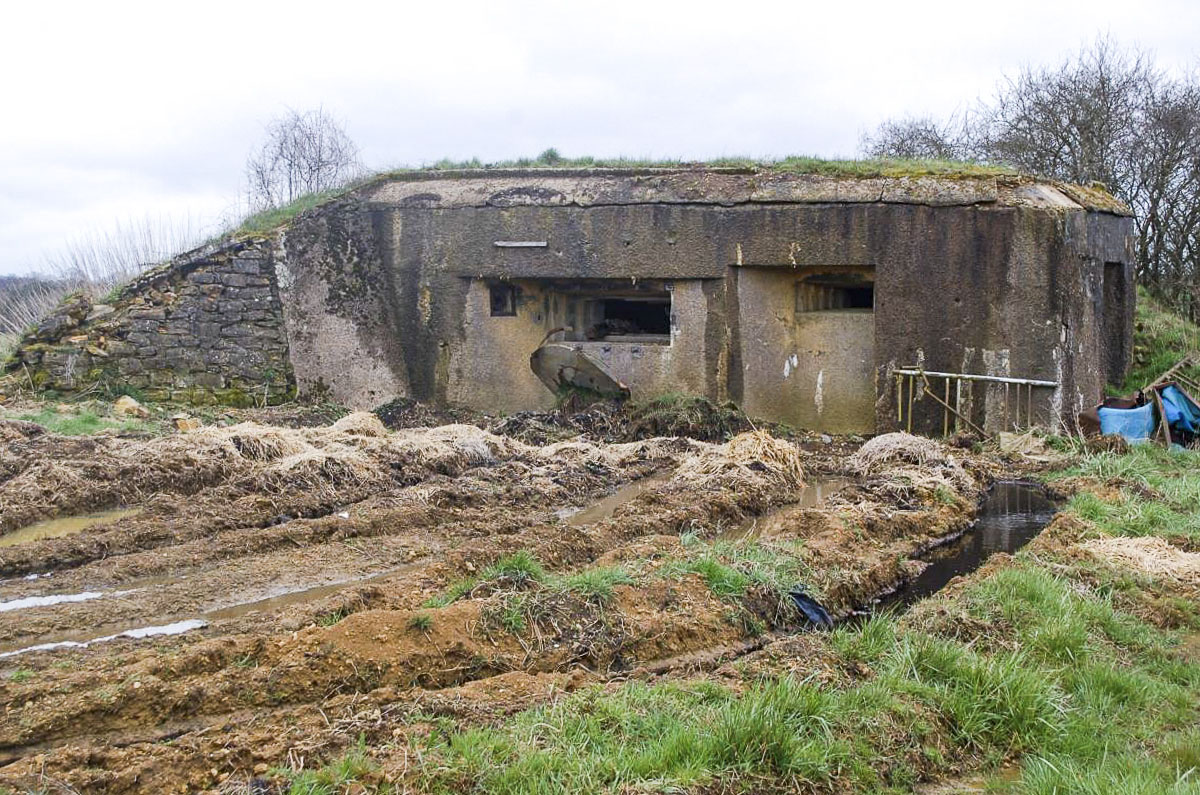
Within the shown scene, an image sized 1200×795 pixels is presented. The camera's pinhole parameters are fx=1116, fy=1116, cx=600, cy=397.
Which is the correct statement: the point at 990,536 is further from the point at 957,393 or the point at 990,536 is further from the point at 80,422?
the point at 80,422

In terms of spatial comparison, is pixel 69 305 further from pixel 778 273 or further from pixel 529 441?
pixel 778 273

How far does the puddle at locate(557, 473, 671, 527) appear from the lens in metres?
9.02

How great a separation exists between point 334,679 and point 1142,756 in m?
3.39

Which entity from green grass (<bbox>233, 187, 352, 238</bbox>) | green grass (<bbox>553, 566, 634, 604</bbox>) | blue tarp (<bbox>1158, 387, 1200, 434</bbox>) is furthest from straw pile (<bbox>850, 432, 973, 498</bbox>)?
green grass (<bbox>233, 187, 352, 238</bbox>)

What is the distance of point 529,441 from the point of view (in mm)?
12328

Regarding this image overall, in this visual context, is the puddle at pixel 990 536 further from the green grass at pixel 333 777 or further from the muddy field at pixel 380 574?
the green grass at pixel 333 777

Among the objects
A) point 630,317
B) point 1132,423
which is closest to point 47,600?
Result: point 630,317

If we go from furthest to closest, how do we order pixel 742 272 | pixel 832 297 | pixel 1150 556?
1. pixel 832 297
2. pixel 742 272
3. pixel 1150 556

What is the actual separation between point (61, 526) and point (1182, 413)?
10817mm

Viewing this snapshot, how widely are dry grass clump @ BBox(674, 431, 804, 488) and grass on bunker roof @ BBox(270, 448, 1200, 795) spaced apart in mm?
3734

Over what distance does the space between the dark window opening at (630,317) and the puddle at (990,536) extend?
235 inches

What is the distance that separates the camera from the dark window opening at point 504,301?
14453 mm

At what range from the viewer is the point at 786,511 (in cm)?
941

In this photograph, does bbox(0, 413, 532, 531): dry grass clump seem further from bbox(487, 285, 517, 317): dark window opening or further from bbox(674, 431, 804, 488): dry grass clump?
bbox(487, 285, 517, 317): dark window opening
